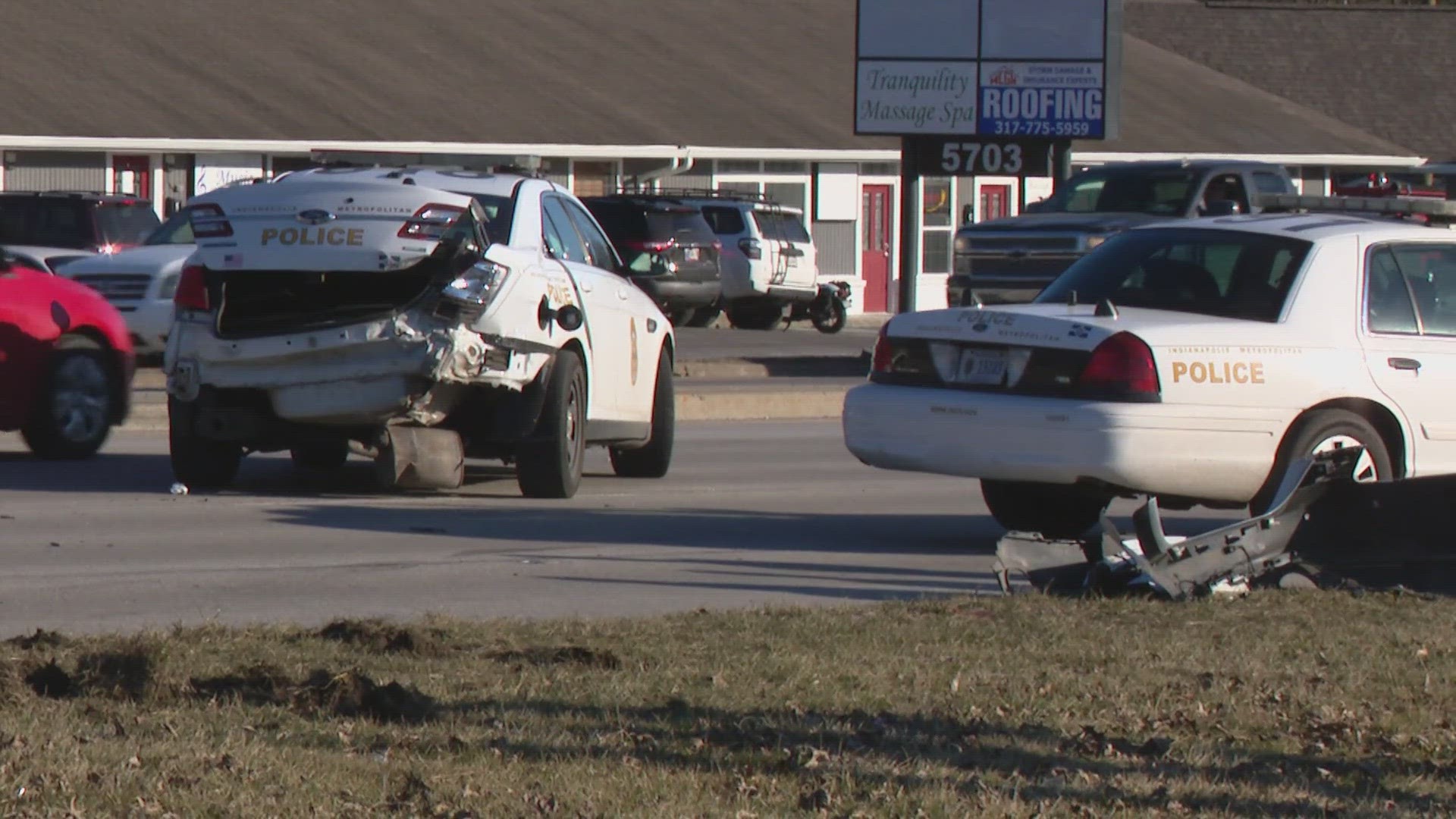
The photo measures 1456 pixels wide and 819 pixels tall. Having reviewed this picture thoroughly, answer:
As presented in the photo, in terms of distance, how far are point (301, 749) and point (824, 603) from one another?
11.7 ft

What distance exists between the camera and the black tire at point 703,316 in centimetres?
3362

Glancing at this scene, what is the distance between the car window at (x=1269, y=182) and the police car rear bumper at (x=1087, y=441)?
548 inches

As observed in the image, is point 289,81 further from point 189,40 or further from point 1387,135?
point 1387,135

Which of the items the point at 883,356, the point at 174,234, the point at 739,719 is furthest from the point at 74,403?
the point at 174,234

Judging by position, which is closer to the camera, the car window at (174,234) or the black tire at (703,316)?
the car window at (174,234)

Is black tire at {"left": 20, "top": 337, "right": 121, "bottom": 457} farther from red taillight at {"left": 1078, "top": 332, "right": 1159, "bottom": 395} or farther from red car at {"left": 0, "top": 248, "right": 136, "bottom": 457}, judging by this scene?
red taillight at {"left": 1078, "top": 332, "right": 1159, "bottom": 395}

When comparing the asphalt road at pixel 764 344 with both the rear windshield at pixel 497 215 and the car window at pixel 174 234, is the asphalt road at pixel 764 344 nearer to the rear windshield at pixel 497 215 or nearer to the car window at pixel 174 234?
the car window at pixel 174 234

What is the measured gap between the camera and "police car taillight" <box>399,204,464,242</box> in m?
11.6

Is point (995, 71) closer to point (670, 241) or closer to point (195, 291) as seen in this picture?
point (670, 241)

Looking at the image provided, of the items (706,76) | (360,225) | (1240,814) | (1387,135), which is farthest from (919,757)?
(1387,135)

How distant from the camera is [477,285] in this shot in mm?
11680

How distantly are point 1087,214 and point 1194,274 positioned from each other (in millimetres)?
12933

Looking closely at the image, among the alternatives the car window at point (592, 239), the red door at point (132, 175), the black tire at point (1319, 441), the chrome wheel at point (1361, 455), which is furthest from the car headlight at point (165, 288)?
the chrome wheel at point (1361, 455)

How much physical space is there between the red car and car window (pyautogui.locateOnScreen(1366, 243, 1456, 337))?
25.8 feet
